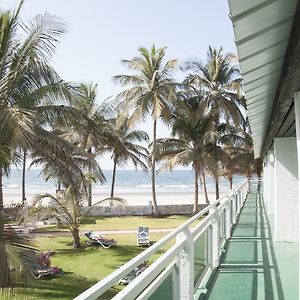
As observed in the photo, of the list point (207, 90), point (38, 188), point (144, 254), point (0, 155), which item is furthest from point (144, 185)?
point (144, 254)

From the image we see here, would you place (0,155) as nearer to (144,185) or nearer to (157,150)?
(157,150)

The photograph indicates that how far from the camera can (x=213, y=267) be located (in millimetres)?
5262

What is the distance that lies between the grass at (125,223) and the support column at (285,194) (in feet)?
56.4

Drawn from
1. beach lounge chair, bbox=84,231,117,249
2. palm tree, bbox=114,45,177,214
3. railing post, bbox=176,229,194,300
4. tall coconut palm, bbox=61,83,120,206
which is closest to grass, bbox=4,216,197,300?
beach lounge chair, bbox=84,231,117,249

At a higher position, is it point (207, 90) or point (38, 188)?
point (207, 90)

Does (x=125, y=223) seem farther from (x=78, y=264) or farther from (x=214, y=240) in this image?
(x=214, y=240)

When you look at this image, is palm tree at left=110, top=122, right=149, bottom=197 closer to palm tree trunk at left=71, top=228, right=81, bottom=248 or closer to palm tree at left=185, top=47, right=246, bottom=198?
palm tree at left=185, top=47, right=246, bottom=198

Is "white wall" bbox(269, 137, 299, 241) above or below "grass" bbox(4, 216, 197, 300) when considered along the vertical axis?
above

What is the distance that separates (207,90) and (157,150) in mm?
5636

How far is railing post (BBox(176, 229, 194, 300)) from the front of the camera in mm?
3172

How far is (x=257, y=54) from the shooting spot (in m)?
3.01

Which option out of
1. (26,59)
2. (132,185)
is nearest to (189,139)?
(26,59)

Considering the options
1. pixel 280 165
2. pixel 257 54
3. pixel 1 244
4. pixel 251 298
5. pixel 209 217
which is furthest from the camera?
pixel 280 165

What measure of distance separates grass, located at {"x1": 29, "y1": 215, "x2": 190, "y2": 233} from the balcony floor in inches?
664
